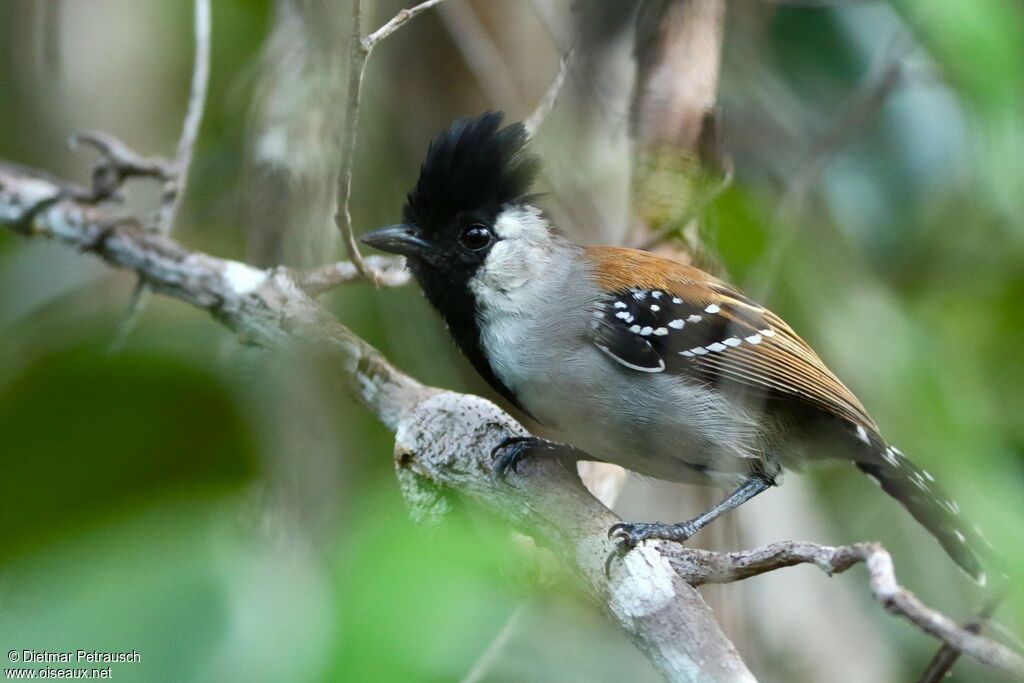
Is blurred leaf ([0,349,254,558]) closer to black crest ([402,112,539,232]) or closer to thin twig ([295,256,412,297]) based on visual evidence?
thin twig ([295,256,412,297])

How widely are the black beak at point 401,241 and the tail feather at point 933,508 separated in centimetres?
135

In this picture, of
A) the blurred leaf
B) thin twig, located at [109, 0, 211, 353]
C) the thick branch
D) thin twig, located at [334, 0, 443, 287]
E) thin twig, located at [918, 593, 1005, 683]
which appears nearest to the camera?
thin twig, located at [918, 593, 1005, 683]

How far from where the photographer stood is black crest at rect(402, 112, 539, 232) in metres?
2.40

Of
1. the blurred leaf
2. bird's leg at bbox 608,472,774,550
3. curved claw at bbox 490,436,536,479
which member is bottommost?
the blurred leaf

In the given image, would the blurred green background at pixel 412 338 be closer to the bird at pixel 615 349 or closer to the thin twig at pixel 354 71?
the bird at pixel 615 349

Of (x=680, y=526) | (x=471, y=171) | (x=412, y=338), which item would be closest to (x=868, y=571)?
(x=680, y=526)

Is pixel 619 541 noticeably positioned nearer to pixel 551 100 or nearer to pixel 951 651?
pixel 951 651

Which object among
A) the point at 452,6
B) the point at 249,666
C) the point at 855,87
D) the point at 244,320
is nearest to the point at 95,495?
the point at 244,320

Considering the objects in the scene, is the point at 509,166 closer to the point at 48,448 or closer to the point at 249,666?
the point at 48,448

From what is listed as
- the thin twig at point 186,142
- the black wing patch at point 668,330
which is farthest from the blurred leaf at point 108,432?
the black wing patch at point 668,330

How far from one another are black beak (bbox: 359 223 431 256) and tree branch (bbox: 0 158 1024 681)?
0.79 feet

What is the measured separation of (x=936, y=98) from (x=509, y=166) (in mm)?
2391

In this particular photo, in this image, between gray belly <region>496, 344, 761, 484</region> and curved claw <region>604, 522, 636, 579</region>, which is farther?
gray belly <region>496, 344, 761, 484</region>

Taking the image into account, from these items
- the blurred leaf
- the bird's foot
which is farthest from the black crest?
the bird's foot
